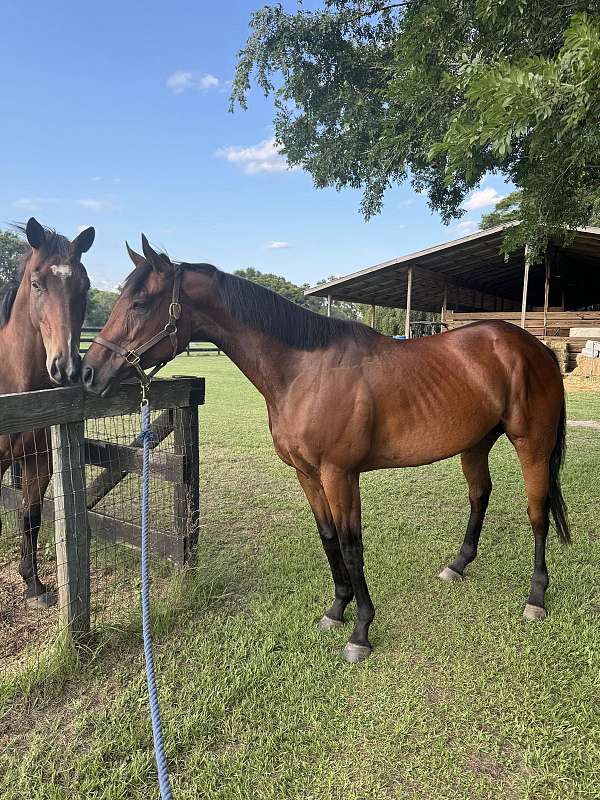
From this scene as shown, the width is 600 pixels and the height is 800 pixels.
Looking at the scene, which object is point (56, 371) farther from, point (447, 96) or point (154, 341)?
point (447, 96)

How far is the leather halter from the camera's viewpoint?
2.13 meters

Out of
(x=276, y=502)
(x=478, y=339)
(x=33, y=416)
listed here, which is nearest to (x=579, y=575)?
(x=478, y=339)

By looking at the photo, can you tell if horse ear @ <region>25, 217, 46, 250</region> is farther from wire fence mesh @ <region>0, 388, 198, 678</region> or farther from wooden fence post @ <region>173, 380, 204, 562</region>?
wooden fence post @ <region>173, 380, 204, 562</region>

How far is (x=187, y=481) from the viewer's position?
10.0ft

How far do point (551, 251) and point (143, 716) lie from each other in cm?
1782

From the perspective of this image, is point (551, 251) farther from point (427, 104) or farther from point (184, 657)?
point (184, 657)

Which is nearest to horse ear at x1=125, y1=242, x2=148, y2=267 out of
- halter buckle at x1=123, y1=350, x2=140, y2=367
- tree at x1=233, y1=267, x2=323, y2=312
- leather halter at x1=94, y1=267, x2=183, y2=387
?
leather halter at x1=94, y1=267, x2=183, y2=387

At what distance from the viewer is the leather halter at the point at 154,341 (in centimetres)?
213

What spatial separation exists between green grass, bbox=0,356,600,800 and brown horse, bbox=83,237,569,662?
0.83 ft

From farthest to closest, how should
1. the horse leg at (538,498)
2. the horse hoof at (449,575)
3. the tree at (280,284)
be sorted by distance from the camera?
the tree at (280,284)
the horse hoof at (449,575)
the horse leg at (538,498)

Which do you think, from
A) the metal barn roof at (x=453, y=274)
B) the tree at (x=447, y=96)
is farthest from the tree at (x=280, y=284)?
the tree at (x=447, y=96)

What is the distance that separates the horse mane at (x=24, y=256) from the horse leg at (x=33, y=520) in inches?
34.1

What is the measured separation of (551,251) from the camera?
15.8 meters

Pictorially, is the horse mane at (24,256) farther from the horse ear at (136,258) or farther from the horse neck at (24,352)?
the horse ear at (136,258)
